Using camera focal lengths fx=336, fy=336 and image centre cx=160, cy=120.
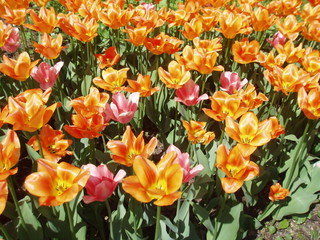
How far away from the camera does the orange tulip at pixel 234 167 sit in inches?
57.9

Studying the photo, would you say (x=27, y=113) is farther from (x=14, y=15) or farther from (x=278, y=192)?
(x=278, y=192)

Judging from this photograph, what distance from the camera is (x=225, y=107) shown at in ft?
6.37

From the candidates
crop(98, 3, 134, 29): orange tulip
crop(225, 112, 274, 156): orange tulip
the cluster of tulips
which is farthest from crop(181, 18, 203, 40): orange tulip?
crop(225, 112, 274, 156): orange tulip

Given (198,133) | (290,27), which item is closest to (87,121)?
(198,133)

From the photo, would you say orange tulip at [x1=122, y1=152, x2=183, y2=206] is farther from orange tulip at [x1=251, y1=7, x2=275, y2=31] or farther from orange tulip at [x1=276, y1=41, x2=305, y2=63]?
orange tulip at [x1=251, y1=7, x2=275, y2=31]

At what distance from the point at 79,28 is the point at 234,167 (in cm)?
156

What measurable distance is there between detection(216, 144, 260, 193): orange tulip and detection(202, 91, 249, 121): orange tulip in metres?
0.37

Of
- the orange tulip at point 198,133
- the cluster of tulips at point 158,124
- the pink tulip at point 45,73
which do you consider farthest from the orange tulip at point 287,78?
the pink tulip at point 45,73

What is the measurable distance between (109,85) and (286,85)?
1.14 m

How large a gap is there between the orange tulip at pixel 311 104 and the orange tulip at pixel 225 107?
0.98 feet

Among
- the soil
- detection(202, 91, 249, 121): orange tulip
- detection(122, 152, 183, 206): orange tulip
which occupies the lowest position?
the soil

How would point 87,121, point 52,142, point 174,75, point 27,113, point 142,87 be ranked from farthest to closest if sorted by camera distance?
1. point 174,75
2. point 142,87
3. point 52,142
4. point 87,121
5. point 27,113

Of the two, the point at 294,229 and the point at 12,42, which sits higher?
the point at 12,42

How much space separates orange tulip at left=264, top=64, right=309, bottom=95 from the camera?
2.09 m
